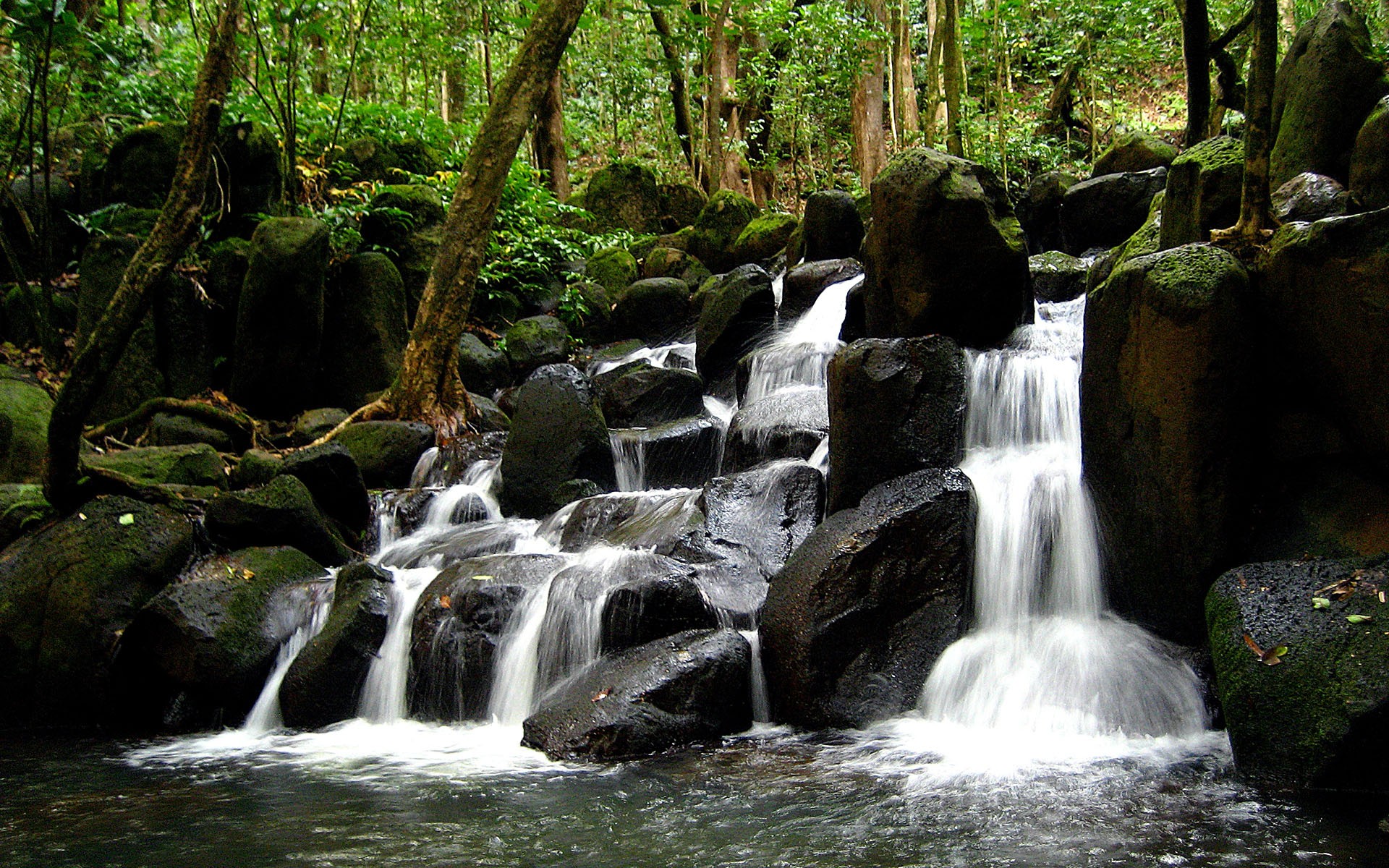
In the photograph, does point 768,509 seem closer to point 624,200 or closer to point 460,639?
point 460,639

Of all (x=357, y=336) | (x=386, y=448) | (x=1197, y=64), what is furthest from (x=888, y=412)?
(x=357, y=336)

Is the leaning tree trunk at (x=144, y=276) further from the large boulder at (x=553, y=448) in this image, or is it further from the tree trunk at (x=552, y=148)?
the tree trunk at (x=552, y=148)

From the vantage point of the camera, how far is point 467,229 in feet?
33.8

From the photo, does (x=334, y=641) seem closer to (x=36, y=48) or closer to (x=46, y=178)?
(x=46, y=178)

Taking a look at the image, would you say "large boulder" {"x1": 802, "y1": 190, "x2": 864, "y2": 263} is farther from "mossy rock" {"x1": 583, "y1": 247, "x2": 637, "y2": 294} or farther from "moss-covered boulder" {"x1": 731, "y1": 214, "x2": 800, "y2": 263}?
"mossy rock" {"x1": 583, "y1": 247, "x2": 637, "y2": 294}

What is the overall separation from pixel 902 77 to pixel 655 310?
24.8ft

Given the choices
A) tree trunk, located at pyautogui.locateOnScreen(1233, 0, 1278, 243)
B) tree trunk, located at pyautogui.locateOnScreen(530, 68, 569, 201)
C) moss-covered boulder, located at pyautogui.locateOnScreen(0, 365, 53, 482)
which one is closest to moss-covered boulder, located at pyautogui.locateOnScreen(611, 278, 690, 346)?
tree trunk, located at pyautogui.locateOnScreen(530, 68, 569, 201)

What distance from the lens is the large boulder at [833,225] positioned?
1225 centimetres

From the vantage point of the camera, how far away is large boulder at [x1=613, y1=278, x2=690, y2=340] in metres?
13.6

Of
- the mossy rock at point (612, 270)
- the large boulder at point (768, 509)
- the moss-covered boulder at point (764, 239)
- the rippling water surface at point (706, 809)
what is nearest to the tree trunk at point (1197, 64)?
the large boulder at point (768, 509)

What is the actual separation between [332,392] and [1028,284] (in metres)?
7.66

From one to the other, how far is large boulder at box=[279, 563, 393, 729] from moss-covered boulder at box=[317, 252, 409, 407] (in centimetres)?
538

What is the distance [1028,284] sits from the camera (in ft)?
27.0

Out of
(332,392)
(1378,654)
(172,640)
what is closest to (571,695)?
(172,640)
